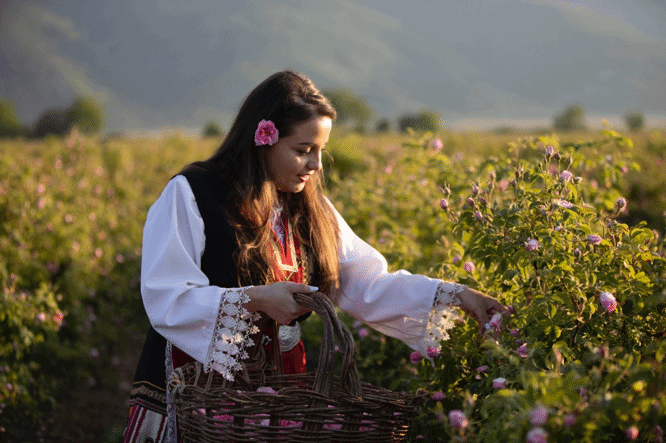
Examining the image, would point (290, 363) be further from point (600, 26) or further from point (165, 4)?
point (600, 26)

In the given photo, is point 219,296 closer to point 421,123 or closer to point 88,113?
point 421,123

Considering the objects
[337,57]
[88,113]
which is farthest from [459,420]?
[337,57]

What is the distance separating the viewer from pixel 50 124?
55.4 metres

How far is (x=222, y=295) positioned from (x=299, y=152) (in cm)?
57

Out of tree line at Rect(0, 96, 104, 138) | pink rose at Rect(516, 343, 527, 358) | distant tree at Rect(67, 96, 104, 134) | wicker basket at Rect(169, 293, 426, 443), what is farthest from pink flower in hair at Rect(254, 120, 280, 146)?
distant tree at Rect(67, 96, 104, 134)

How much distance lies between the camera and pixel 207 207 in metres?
1.85

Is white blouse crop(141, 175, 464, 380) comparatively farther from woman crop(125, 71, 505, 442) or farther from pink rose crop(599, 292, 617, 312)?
pink rose crop(599, 292, 617, 312)

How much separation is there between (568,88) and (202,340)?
6110 inches

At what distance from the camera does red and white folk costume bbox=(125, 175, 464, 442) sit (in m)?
1.63

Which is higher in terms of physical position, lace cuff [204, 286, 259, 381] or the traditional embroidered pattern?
the traditional embroidered pattern

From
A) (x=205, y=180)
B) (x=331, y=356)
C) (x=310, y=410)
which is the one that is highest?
(x=205, y=180)

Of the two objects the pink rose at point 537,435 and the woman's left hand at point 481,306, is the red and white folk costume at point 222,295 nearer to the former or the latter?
the woman's left hand at point 481,306

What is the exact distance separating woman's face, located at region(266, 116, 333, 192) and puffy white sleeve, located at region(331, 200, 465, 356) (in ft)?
1.11

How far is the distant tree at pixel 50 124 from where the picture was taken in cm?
5355
